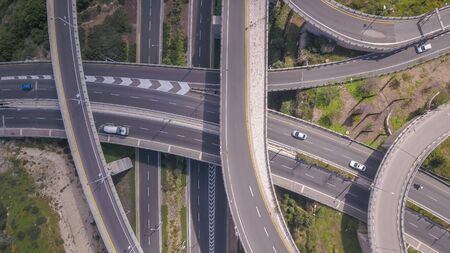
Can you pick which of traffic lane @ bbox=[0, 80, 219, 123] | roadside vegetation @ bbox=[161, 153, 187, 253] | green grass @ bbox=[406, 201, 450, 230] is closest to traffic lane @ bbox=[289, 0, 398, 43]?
traffic lane @ bbox=[0, 80, 219, 123]

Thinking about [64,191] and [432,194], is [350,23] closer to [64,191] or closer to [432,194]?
[432,194]

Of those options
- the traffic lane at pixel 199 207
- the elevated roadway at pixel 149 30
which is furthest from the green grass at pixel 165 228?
the elevated roadway at pixel 149 30

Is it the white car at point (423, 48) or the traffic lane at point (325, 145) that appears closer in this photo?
the traffic lane at point (325, 145)

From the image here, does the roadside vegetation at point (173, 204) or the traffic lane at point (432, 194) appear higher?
the traffic lane at point (432, 194)

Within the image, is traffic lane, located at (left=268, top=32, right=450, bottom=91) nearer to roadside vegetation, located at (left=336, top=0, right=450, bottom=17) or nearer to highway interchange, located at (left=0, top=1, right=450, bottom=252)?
highway interchange, located at (left=0, top=1, right=450, bottom=252)

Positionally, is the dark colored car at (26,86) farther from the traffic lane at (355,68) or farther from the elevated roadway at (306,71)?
the traffic lane at (355,68)

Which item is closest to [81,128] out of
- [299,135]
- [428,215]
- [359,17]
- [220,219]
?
[220,219]
